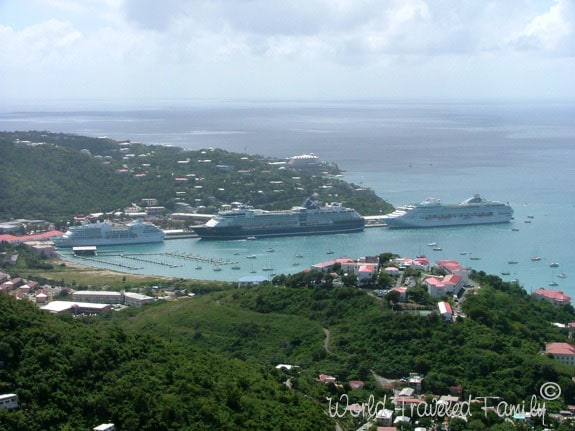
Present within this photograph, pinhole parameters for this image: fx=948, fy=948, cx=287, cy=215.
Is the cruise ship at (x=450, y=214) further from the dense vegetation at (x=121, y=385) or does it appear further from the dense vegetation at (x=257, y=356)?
the dense vegetation at (x=121, y=385)

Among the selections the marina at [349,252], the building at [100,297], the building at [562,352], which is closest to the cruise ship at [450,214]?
the marina at [349,252]

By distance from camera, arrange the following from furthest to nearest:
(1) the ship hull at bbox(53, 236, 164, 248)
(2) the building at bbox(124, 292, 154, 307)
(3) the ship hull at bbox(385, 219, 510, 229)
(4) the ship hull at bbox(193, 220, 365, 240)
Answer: (3) the ship hull at bbox(385, 219, 510, 229), (4) the ship hull at bbox(193, 220, 365, 240), (1) the ship hull at bbox(53, 236, 164, 248), (2) the building at bbox(124, 292, 154, 307)

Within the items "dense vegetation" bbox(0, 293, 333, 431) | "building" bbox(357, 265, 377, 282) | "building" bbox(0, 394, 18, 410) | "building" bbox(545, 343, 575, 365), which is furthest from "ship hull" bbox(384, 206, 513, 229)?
"building" bbox(0, 394, 18, 410)

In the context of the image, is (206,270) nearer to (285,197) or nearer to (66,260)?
(66,260)

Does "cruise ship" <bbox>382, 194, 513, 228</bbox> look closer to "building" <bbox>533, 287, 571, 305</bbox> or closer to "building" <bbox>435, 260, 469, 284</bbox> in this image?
"building" <bbox>435, 260, 469, 284</bbox>

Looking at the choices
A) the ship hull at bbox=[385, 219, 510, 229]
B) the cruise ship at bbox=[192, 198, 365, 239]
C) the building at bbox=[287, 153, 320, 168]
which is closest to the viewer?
the cruise ship at bbox=[192, 198, 365, 239]

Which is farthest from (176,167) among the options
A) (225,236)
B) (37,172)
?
(225,236)
